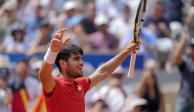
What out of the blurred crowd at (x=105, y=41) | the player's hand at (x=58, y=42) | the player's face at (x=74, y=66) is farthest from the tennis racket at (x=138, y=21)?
the blurred crowd at (x=105, y=41)

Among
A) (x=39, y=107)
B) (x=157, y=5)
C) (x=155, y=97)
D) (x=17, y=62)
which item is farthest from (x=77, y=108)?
(x=157, y=5)

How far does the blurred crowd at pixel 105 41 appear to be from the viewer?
11484 millimetres

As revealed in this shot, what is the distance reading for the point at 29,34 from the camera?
1520cm

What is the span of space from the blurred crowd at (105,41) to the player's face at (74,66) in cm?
290

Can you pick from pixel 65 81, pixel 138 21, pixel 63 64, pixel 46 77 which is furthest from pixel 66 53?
pixel 138 21

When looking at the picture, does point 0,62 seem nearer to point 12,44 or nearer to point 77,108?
point 12,44

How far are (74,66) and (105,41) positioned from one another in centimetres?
672

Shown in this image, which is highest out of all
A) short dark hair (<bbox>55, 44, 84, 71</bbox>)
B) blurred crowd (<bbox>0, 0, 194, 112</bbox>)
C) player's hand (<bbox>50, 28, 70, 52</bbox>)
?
player's hand (<bbox>50, 28, 70, 52</bbox>)

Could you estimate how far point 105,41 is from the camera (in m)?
14.5

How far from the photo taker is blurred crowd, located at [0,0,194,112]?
452 inches

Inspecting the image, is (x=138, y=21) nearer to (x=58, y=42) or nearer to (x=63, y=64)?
(x=63, y=64)

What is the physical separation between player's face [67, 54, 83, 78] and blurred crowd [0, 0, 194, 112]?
2.90 meters

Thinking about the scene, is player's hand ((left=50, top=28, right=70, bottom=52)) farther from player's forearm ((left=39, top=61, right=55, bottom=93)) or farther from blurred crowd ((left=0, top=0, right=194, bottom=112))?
blurred crowd ((left=0, top=0, right=194, bottom=112))

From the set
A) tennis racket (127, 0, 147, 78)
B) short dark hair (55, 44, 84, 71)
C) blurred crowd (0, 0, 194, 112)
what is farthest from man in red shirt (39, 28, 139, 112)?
blurred crowd (0, 0, 194, 112)
